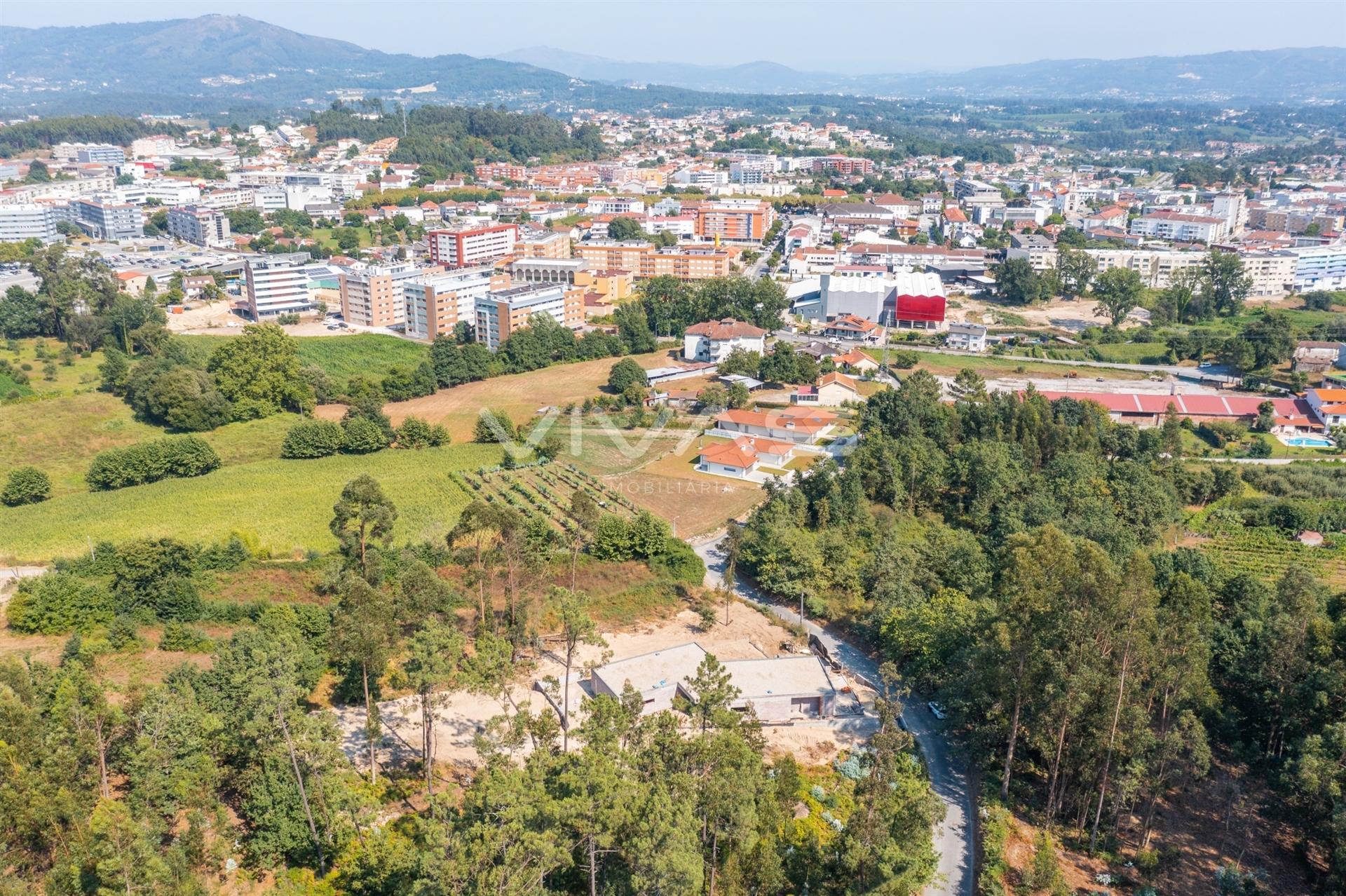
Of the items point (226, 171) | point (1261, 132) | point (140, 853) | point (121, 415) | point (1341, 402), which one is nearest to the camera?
point (140, 853)

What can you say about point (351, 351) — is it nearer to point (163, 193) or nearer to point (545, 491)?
point (545, 491)

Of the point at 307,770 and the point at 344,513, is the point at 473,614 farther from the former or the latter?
the point at 307,770

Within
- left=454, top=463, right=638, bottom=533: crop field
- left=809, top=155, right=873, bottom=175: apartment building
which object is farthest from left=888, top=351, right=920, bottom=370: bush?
left=809, top=155, right=873, bottom=175: apartment building

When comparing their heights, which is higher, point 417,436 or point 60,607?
point 60,607

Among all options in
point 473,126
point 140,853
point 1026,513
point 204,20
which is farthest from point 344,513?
point 204,20

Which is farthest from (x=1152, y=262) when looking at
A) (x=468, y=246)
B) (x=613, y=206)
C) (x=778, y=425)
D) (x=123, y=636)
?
(x=123, y=636)

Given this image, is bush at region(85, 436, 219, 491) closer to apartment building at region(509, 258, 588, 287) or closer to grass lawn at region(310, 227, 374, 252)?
apartment building at region(509, 258, 588, 287)

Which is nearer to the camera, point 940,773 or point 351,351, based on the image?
point 940,773
